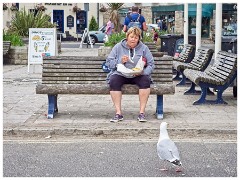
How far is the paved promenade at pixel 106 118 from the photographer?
748 centimetres

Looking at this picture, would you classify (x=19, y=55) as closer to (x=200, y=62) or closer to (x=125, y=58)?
(x=200, y=62)

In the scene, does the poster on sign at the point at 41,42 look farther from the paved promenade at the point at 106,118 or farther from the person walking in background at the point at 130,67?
the person walking in background at the point at 130,67

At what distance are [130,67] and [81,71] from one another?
0.83 metres

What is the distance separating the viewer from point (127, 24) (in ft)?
47.7

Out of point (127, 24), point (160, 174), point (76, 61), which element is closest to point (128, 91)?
point (76, 61)

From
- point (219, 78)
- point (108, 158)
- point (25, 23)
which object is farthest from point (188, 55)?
point (25, 23)

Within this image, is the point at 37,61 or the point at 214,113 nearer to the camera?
the point at 214,113

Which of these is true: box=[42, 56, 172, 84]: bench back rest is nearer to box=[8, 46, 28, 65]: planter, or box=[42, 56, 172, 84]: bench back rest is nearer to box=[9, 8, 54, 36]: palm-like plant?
box=[8, 46, 28, 65]: planter

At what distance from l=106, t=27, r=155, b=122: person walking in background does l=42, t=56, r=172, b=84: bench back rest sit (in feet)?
1.19

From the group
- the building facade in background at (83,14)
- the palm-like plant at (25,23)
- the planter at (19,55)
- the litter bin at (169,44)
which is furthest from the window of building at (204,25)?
the planter at (19,55)

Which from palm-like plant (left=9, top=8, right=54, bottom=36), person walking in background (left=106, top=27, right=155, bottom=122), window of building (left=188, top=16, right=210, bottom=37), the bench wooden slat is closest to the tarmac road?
person walking in background (left=106, top=27, right=155, bottom=122)

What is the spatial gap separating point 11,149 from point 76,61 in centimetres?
237

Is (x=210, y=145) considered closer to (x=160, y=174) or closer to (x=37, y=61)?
(x=160, y=174)

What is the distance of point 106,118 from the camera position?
836 cm
